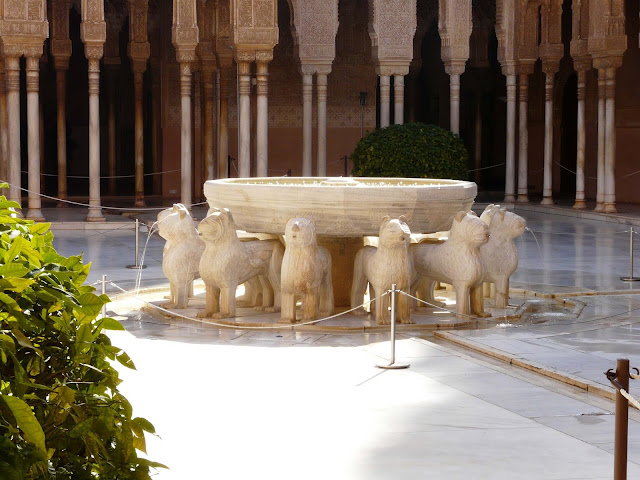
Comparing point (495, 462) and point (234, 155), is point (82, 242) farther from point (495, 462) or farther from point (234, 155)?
point (495, 462)

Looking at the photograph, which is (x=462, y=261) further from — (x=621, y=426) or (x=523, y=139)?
(x=523, y=139)

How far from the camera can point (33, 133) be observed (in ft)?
53.7

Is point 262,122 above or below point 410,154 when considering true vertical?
above

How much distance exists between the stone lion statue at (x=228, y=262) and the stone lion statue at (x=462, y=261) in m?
1.15

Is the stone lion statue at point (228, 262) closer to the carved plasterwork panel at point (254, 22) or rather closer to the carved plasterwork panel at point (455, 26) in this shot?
the carved plasterwork panel at point (254, 22)

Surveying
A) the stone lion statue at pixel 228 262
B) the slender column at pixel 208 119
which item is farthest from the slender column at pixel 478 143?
the stone lion statue at pixel 228 262

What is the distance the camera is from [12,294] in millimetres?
2389

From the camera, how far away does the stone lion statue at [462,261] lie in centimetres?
847

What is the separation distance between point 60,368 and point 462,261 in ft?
20.6

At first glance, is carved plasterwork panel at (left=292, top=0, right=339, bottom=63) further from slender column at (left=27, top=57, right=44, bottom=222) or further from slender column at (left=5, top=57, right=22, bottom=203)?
slender column at (left=5, top=57, right=22, bottom=203)

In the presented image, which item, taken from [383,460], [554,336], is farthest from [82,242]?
[383,460]

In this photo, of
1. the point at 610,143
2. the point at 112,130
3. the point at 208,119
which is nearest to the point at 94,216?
the point at 208,119

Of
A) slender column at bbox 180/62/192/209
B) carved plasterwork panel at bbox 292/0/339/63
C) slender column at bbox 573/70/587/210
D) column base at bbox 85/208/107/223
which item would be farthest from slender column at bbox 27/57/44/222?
slender column at bbox 573/70/587/210

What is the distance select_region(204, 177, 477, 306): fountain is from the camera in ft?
28.5
